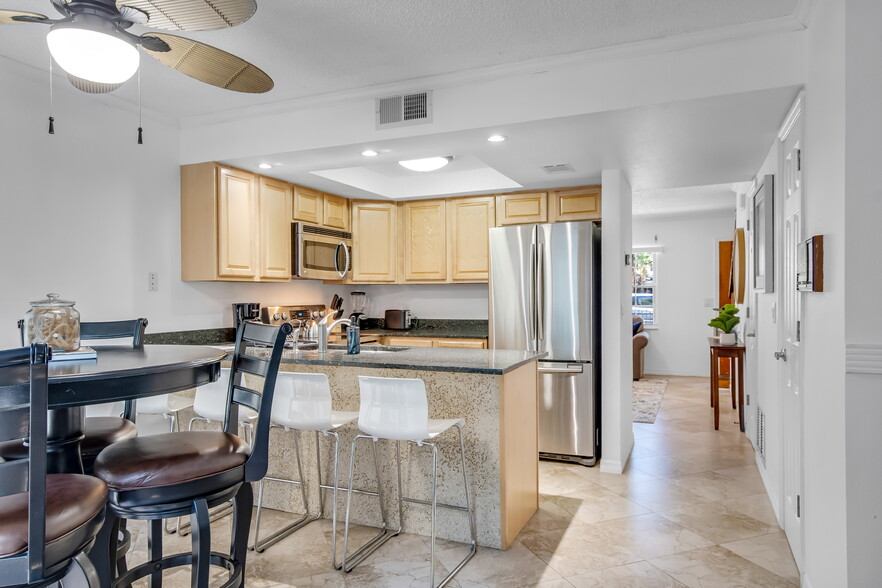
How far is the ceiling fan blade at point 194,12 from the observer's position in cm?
166

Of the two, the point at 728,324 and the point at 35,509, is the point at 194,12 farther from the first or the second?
the point at 728,324

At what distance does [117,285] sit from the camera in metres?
3.59

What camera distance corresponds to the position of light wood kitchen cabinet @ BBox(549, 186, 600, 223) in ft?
15.4

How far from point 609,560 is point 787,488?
1.09m

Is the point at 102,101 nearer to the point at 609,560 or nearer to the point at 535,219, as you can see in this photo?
the point at 535,219

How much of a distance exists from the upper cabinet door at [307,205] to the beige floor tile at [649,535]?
326 cm

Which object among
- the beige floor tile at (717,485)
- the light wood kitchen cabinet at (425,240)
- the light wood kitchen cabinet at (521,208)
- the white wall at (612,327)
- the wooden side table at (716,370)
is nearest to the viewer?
the beige floor tile at (717,485)

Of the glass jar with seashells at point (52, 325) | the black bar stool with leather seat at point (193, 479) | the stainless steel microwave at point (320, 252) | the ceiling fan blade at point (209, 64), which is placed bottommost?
the black bar stool with leather seat at point (193, 479)

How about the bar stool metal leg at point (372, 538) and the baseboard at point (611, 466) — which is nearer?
the bar stool metal leg at point (372, 538)

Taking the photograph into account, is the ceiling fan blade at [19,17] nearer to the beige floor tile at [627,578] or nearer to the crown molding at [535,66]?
the crown molding at [535,66]

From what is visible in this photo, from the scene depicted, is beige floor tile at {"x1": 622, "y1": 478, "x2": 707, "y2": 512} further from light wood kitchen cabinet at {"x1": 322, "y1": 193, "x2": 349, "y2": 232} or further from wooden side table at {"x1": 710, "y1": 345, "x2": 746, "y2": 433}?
light wood kitchen cabinet at {"x1": 322, "y1": 193, "x2": 349, "y2": 232}

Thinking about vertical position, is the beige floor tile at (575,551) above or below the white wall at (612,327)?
below

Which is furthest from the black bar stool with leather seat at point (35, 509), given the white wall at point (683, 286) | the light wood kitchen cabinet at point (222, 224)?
the white wall at point (683, 286)

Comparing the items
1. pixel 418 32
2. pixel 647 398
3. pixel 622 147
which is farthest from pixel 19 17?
pixel 647 398
